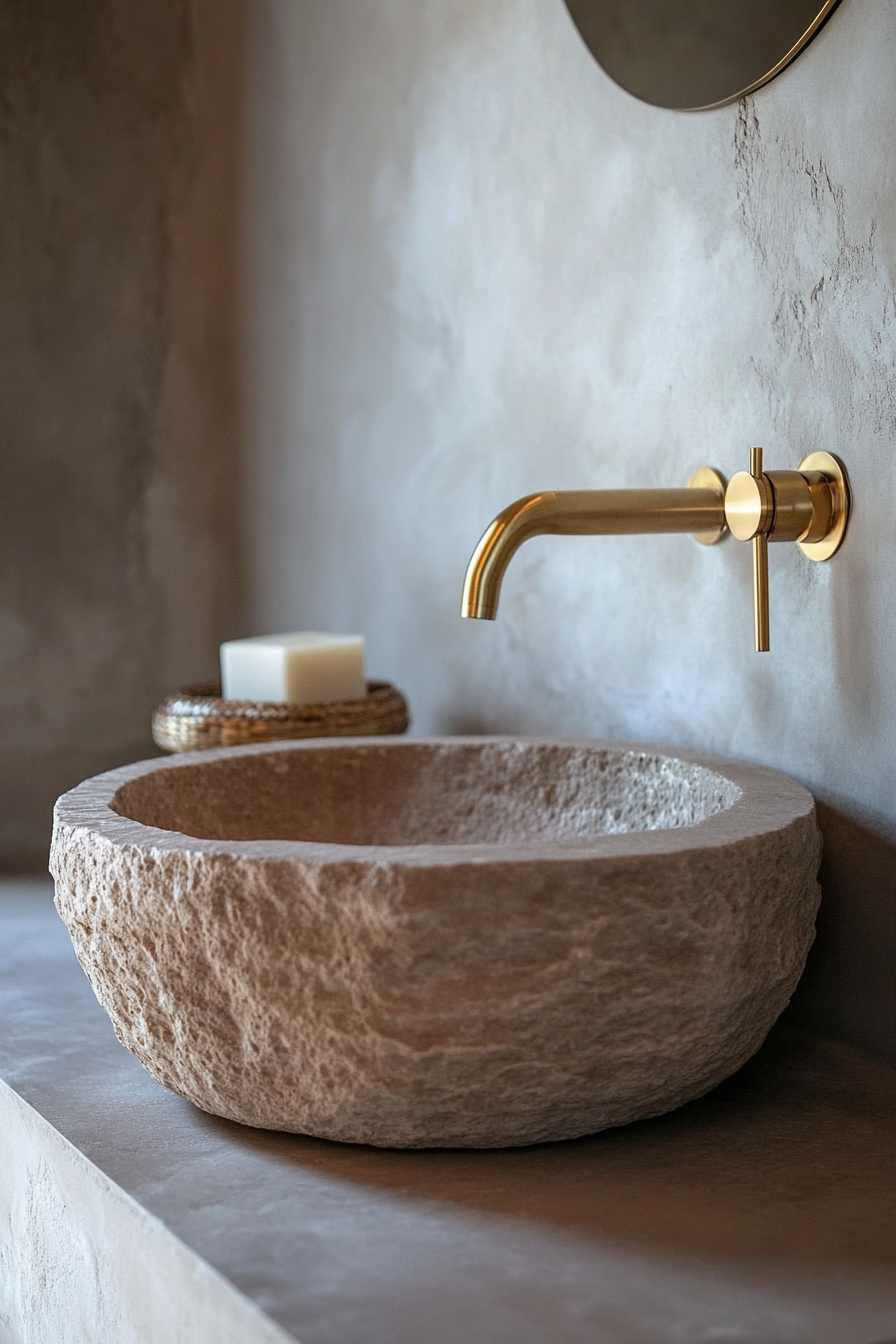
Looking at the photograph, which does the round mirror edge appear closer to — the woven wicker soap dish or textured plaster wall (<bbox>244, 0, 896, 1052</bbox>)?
textured plaster wall (<bbox>244, 0, 896, 1052</bbox>)

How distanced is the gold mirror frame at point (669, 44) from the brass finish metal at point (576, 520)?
296 millimetres

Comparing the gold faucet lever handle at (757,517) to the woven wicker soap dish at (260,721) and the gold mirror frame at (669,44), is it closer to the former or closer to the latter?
the gold mirror frame at (669,44)

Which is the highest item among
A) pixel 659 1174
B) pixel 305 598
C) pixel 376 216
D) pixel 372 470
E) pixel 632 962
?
pixel 376 216

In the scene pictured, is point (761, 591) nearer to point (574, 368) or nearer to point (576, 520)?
point (576, 520)

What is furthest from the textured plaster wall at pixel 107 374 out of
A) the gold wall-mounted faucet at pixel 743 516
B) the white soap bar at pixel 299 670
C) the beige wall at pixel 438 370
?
the gold wall-mounted faucet at pixel 743 516

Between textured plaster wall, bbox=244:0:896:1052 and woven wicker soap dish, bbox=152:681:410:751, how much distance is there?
117mm

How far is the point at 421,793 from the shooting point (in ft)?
3.77

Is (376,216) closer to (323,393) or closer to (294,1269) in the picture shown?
(323,393)

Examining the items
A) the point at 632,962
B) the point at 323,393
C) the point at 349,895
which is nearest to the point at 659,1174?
the point at 632,962

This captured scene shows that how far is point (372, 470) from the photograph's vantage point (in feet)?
4.91

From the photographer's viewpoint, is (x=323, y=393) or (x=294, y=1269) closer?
(x=294, y=1269)

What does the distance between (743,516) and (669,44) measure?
382 millimetres

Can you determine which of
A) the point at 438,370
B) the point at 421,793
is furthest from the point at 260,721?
the point at 438,370

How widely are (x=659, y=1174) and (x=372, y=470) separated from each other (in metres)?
0.90
